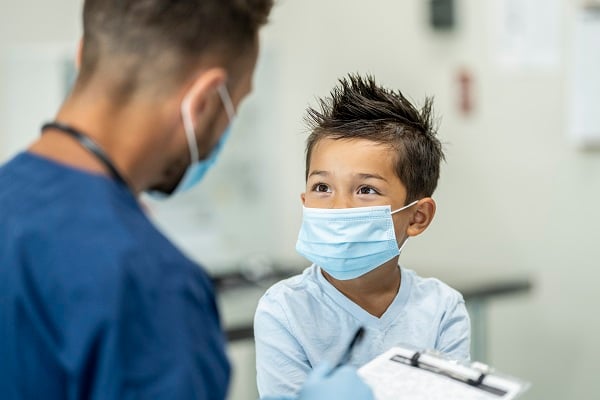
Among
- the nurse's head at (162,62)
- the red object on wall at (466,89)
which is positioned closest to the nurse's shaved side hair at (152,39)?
the nurse's head at (162,62)

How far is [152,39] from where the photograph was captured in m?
0.84

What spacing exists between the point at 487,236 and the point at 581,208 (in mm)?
353

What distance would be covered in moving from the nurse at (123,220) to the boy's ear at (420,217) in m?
0.27

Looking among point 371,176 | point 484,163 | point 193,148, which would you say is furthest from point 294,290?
point 484,163

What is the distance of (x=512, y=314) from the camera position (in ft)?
10.8

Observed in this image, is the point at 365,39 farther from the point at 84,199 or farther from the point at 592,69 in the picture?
the point at 84,199

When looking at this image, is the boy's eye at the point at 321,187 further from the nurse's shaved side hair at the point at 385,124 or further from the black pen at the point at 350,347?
the black pen at the point at 350,347

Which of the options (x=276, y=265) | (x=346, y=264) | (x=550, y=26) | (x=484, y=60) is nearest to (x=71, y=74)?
(x=276, y=265)

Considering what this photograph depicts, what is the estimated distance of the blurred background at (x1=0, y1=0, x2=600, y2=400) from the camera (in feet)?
10.3

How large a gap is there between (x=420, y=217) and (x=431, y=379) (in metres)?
0.24

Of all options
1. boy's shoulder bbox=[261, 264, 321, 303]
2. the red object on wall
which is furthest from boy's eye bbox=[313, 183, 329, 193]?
the red object on wall

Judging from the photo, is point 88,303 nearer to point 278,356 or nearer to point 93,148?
point 93,148

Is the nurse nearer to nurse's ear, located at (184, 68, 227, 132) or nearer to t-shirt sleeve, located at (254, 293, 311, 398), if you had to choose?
nurse's ear, located at (184, 68, 227, 132)

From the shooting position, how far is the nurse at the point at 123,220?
75 cm
